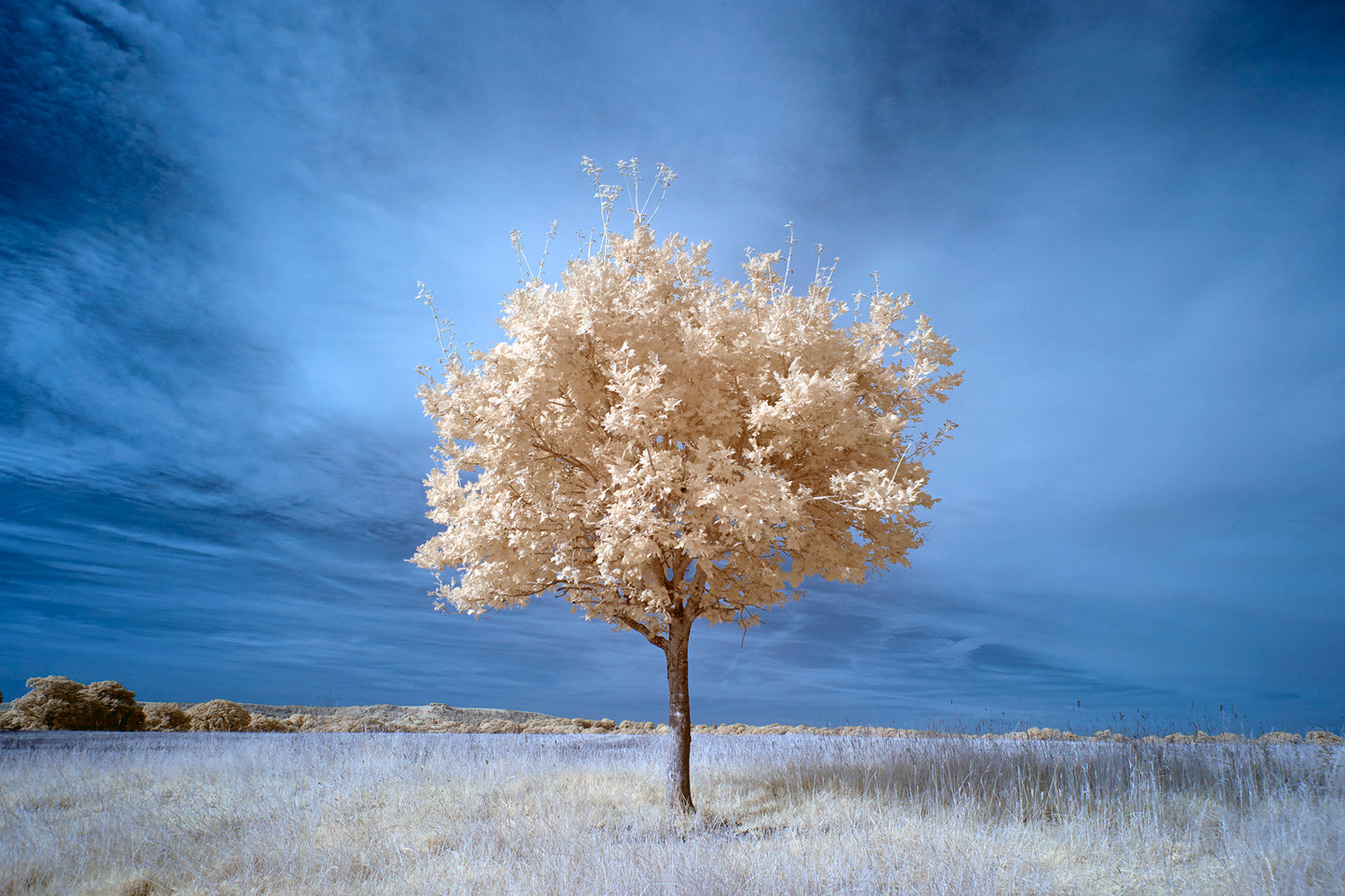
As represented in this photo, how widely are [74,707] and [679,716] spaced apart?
25.0 metres

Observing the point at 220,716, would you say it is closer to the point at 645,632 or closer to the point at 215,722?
the point at 215,722

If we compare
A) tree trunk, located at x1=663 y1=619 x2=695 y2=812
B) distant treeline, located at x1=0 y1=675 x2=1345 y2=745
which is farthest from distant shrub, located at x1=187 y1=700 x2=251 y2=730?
tree trunk, located at x1=663 y1=619 x2=695 y2=812

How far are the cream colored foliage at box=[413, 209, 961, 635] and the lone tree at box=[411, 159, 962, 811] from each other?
3cm

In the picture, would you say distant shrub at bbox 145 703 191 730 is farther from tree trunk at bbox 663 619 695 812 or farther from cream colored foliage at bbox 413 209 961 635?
tree trunk at bbox 663 619 695 812

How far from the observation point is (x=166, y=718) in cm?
2681

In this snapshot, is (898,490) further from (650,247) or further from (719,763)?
(719,763)

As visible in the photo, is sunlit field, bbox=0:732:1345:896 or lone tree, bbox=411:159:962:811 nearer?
sunlit field, bbox=0:732:1345:896

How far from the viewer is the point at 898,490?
28.8 ft

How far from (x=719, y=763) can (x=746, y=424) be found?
9.43 meters

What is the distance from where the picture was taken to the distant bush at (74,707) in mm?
22703

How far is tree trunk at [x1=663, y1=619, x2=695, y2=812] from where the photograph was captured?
1079 cm

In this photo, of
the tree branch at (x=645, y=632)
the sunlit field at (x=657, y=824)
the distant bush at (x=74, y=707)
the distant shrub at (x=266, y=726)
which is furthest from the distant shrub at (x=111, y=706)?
the tree branch at (x=645, y=632)

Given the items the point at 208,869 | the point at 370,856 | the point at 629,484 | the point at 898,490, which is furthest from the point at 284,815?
the point at 898,490

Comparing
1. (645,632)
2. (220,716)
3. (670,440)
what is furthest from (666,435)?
(220,716)
